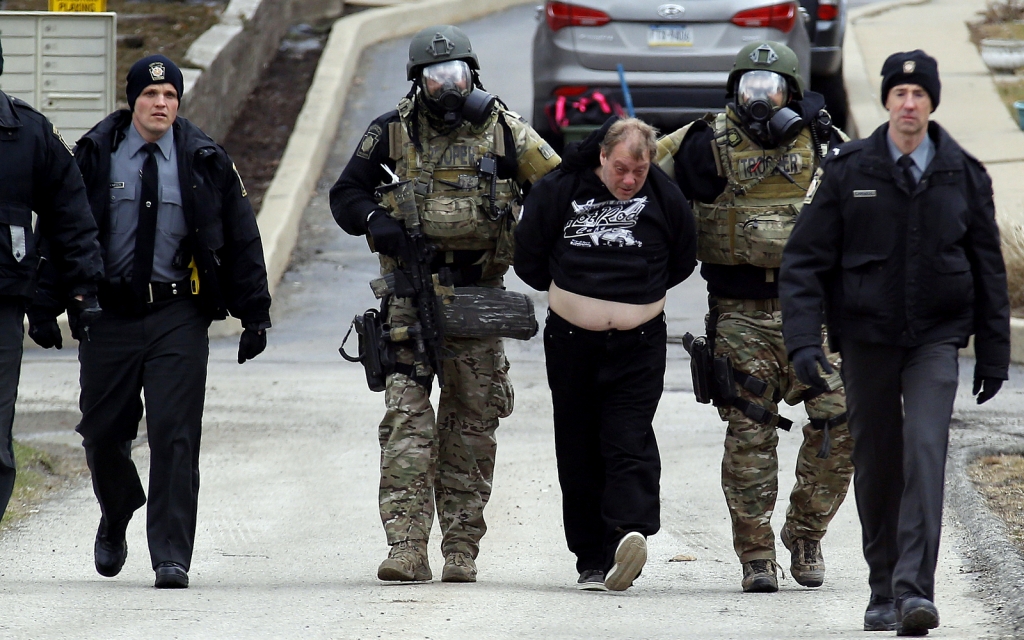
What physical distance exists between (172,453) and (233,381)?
4.48 m

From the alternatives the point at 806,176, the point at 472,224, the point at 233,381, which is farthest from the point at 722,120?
the point at 233,381

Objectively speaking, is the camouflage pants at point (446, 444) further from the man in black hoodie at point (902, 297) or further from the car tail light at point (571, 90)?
the car tail light at point (571, 90)

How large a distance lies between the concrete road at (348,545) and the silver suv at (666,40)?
1872 millimetres

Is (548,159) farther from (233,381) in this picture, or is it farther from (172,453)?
(233,381)

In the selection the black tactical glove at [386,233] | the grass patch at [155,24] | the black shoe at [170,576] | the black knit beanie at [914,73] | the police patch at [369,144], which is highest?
the black knit beanie at [914,73]

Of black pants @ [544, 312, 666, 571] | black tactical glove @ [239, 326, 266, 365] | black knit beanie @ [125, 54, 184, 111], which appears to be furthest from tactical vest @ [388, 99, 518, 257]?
black knit beanie @ [125, 54, 184, 111]

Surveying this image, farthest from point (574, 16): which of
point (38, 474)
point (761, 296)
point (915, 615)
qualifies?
point (915, 615)

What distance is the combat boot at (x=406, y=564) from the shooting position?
6254mm

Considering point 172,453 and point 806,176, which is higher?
point 806,176

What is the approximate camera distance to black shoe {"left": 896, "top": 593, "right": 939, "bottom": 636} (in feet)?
16.1

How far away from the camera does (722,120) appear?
21.3ft

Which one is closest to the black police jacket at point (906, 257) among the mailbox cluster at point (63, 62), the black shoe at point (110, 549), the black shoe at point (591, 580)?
the black shoe at point (591, 580)

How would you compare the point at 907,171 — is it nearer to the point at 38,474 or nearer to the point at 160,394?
the point at 160,394

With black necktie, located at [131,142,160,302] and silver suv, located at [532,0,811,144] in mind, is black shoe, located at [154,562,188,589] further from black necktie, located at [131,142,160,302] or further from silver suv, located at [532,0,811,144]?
silver suv, located at [532,0,811,144]
